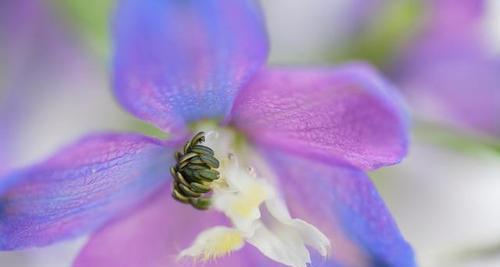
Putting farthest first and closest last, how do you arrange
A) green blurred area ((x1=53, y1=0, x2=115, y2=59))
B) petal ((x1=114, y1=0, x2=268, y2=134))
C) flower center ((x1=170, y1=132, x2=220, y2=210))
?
green blurred area ((x1=53, y1=0, x2=115, y2=59))
flower center ((x1=170, y1=132, x2=220, y2=210))
petal ((x1=114, y1=0, x2=268, y2=134))

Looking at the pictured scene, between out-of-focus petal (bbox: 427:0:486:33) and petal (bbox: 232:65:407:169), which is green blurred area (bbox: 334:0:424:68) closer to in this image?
out-of-focus petal (bbox: 427:0:486:33)

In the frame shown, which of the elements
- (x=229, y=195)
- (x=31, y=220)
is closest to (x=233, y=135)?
(x=229, y=195)

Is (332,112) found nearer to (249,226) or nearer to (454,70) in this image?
(249,226)

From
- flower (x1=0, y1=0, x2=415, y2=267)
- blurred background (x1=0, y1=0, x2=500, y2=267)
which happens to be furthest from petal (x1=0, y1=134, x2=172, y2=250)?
blurred background (x1=0, y1=0, x2=500, y2=267)

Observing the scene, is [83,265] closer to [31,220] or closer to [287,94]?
[31,220]

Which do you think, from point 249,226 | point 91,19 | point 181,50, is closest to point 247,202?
point 249,226

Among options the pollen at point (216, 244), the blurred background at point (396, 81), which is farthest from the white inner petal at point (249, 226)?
the blurred background at point (396, 81)
